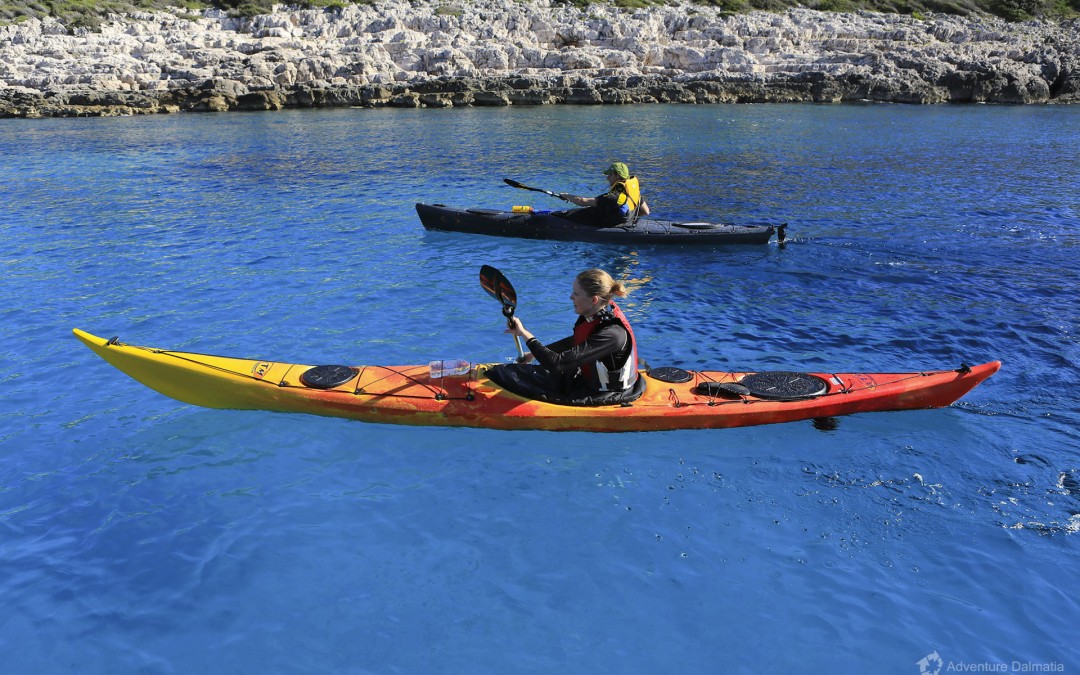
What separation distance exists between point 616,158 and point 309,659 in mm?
20639

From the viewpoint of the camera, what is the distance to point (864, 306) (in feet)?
31.1

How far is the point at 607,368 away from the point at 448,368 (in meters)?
1.46

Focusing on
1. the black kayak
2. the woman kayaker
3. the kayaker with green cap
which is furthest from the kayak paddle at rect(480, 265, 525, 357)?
the black kayak

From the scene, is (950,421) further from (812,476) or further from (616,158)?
(616,158)

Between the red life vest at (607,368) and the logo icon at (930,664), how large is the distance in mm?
2960

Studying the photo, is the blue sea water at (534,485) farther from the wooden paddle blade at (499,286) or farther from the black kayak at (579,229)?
the wooden paddle blade at (499,286)

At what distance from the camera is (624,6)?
52844 millimetres

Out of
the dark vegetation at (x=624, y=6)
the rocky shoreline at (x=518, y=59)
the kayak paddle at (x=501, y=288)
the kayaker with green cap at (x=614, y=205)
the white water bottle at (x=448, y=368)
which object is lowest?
the white water bottle at (x=448, y=368)

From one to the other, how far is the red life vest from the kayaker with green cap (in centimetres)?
646

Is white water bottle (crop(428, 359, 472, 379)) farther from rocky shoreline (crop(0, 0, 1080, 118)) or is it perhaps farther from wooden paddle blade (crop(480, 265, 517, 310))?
rocky shoreline (crop(0, 0, 1080, 118))

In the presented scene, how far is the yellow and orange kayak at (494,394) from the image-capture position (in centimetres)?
610

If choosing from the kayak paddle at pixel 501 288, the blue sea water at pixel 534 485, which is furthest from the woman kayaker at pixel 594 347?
the blue sea water at pixel 534 485

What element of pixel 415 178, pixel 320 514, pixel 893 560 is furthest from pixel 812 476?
pixel 415 178

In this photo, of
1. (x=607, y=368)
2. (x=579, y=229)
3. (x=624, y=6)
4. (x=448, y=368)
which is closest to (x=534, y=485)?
(x=607, y=368)
